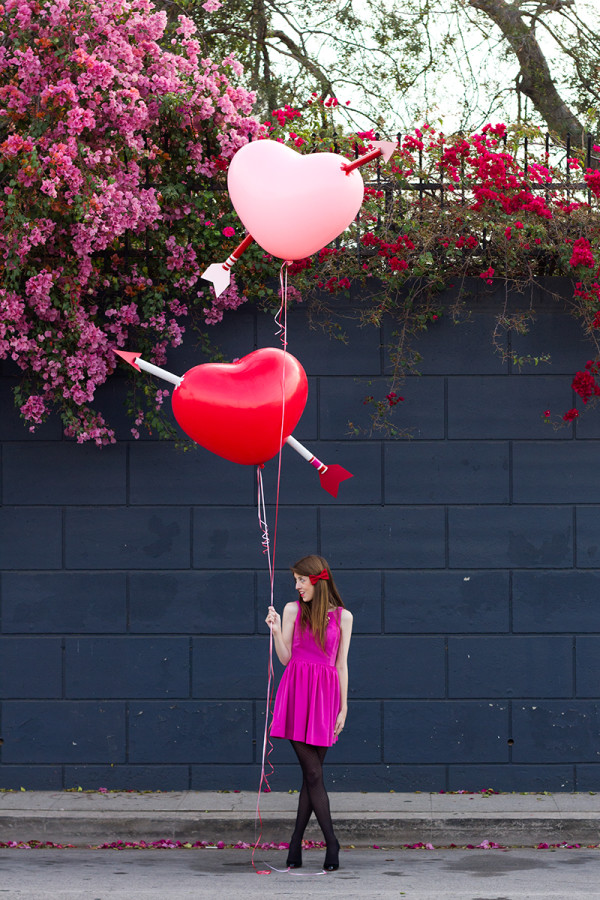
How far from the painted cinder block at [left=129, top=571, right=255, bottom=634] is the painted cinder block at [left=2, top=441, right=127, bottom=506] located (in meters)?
0.69

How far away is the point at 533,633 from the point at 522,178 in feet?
9.39

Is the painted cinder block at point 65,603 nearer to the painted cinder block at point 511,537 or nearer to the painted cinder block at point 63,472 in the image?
the painted cinder block at point 63,472

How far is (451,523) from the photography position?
686cm

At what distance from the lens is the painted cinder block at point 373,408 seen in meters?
6.90

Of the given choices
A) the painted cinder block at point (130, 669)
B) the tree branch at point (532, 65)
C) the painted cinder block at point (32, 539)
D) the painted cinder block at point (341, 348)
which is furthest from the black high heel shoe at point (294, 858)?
the tree branch at point (532, 65)

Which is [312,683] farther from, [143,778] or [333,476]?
[143,778]

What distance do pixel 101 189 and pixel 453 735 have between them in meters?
3.92

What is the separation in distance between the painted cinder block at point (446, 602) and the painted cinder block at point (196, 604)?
0.91 metres

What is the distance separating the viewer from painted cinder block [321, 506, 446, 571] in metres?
6.86

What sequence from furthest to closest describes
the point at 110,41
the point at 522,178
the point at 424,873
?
the point at 522,178 → the point at 110,41 → the point at 424,873

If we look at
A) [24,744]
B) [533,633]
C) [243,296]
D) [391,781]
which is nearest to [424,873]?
[391,781]

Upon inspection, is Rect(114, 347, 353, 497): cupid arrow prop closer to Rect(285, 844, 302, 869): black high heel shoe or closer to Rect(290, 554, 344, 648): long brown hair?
Rect(290, 554, 344, 648): long brown hair

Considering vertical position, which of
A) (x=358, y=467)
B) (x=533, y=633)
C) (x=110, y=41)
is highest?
(x=110, y=41)

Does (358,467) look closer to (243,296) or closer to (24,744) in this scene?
(243,296)
